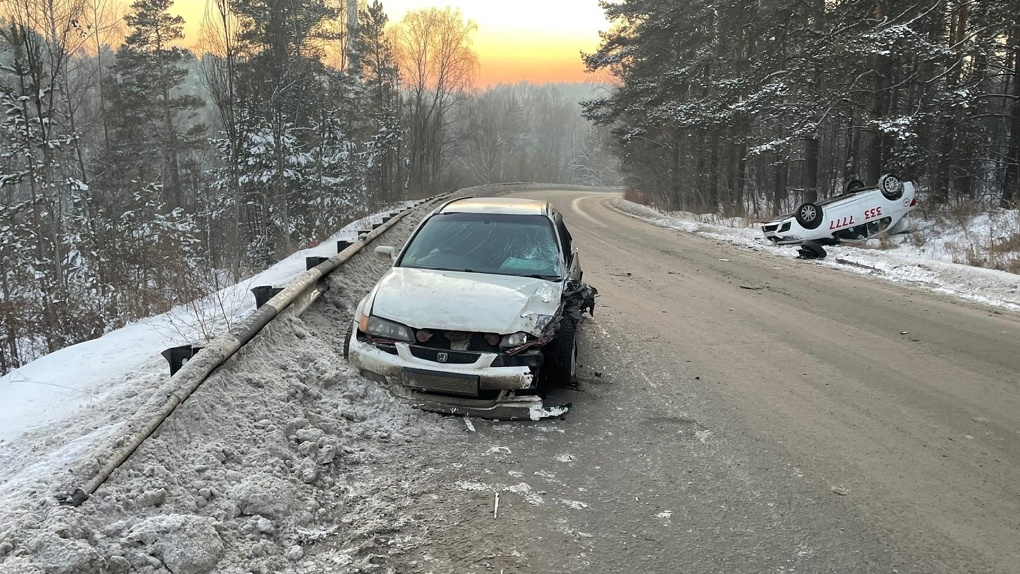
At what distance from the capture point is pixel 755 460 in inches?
152

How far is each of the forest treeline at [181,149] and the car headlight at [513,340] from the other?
20.3 ft

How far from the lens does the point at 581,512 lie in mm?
3281

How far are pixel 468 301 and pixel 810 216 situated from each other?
1235 cm

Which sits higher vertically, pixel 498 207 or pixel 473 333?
pixel 498 207

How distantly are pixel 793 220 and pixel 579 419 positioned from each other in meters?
12.1

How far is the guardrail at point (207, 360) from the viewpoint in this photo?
2.68 meters

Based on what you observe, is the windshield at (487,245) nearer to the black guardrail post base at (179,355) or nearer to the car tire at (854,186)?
the black guardrail post base at (179,355)

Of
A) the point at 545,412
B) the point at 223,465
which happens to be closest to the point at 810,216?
the point at 545,412

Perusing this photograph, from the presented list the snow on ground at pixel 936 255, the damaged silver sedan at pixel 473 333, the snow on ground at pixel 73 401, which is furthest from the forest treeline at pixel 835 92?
the snow on ground at pixel 73 401

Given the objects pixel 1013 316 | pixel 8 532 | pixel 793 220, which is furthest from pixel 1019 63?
pixel 8 532

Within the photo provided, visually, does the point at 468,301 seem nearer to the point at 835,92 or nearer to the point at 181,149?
the point at 835,92

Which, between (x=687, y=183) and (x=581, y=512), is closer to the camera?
(x=581, y=512)

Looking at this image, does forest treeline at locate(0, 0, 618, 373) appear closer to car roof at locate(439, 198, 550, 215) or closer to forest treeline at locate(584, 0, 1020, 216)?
car roof at locate(439, 198, 550, 215)

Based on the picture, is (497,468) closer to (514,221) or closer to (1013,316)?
(514,221)
